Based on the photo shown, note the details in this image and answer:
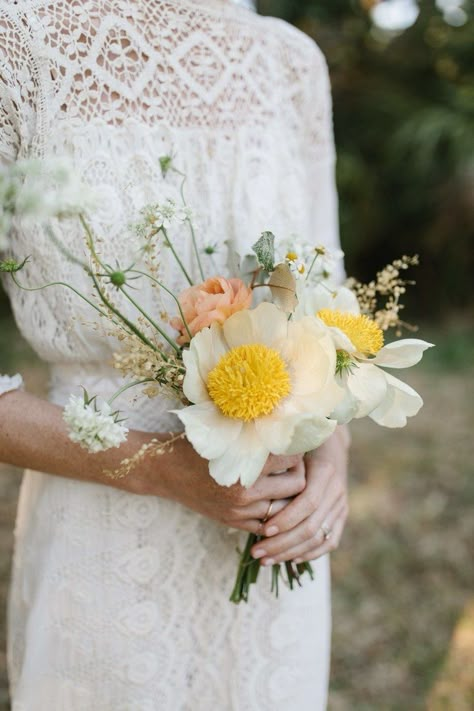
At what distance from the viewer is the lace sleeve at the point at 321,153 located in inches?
55.4

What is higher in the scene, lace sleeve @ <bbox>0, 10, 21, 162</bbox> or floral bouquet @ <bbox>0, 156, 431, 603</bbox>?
lace sleeve @ <bbox>0, 10, 21, 162</bbox>

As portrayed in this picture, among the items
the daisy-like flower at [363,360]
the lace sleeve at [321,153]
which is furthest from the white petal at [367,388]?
the lace sleeve at [321,153]

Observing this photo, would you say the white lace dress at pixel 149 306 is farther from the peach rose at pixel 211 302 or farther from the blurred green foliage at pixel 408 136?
the blurred green foliage at pixel 408 136

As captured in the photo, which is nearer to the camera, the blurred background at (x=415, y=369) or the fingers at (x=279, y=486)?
the fingers at (x=279, y=486)

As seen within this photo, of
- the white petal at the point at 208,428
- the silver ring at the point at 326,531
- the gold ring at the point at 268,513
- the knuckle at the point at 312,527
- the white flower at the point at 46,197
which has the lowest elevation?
the silver ring at the point at 326,531

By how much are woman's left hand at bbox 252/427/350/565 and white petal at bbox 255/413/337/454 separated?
0.95 feet

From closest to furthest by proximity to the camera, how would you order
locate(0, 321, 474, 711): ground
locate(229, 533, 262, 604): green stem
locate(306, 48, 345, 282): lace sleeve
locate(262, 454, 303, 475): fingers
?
1. locate(262, 454, 303, 475): fingers
2. locate(229, 533, 262, 604): green stem
3. locate(306, 48, 345, 282): lace sleeve
4. locate(0, 321, 474, 711): ground

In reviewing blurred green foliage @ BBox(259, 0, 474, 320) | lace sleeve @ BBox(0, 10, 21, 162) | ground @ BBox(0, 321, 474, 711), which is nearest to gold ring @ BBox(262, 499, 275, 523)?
lace sleeve @ BBox(0, 10, 21, 162)

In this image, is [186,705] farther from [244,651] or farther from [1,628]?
[1,628]

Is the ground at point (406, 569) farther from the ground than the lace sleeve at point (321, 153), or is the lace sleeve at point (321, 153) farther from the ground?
the lace sleeve at point (321, 153)

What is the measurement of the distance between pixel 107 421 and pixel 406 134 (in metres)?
5.61

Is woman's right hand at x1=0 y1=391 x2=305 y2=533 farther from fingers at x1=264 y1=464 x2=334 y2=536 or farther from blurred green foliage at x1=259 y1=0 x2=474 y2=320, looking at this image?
blurred green foliage at x1=259 y1=0 x2=474 y2=320

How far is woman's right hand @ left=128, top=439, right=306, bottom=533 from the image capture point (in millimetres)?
1001

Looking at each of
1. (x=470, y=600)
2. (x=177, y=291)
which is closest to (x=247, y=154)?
(x=177, y=291)
